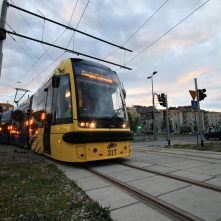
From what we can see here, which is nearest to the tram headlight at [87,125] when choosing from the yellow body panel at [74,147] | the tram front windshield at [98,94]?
the yellow body panel at [74,147]

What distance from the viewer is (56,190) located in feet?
9.95

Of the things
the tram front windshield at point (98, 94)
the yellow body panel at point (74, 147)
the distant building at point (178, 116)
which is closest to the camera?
the yellow body panel at point (74, 147)

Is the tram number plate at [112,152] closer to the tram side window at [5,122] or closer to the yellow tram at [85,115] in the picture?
the yellow tram at [85,115]

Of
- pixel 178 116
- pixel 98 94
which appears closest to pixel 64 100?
pixel 98 94

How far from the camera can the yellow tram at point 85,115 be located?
4.80 metres

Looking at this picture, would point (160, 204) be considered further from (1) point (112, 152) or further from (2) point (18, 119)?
(2) point (18, 119)

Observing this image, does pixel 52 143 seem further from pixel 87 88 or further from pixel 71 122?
pixel 87 88

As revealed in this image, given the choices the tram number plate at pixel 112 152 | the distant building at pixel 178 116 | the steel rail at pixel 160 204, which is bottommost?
the steel rail at pixel 160 204

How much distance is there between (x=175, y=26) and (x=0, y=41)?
7.89 meters

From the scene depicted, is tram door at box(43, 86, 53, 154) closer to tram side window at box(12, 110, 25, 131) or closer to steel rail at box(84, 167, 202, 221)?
steel rail at box(84, 167, 202, 221)

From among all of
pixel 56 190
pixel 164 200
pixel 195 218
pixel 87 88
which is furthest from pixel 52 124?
pixel 195 218

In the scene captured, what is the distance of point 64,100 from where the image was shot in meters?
5.32

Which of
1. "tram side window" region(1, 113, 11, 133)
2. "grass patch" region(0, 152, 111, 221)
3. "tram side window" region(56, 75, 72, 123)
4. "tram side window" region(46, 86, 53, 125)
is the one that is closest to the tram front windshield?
"tram side window" region(56, 75, 72, 123)

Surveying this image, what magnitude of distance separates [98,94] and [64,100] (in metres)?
1.08
